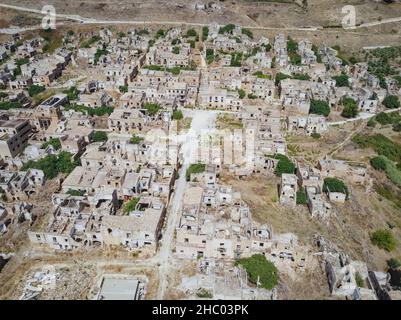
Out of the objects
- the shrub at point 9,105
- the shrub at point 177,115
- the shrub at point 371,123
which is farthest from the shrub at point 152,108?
the shrub at point 371,123

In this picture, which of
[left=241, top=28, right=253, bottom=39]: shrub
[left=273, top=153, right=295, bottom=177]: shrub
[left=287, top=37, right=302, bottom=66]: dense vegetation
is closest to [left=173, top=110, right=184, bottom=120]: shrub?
[left=273, top=153, right=295, bottom=177]: shrub

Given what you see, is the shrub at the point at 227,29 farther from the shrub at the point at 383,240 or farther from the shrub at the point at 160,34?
the shrub at the point at 383,240

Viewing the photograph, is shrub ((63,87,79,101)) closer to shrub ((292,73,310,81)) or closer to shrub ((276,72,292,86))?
shrub ((276,72,292,86))

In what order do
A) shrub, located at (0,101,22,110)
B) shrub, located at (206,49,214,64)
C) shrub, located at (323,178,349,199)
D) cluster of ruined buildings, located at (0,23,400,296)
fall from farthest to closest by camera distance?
shrub, located at (206,49,214,64) → shrub, located at (0,101,22,110) → shrub, located at (323,178,349,199) → cluster of ruined buildings, located at (0,23,400,296)

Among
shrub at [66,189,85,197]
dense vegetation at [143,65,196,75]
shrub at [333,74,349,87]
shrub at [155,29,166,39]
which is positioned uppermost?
shrub at [155,29,166,39]

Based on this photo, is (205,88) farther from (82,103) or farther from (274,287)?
(274,287)
